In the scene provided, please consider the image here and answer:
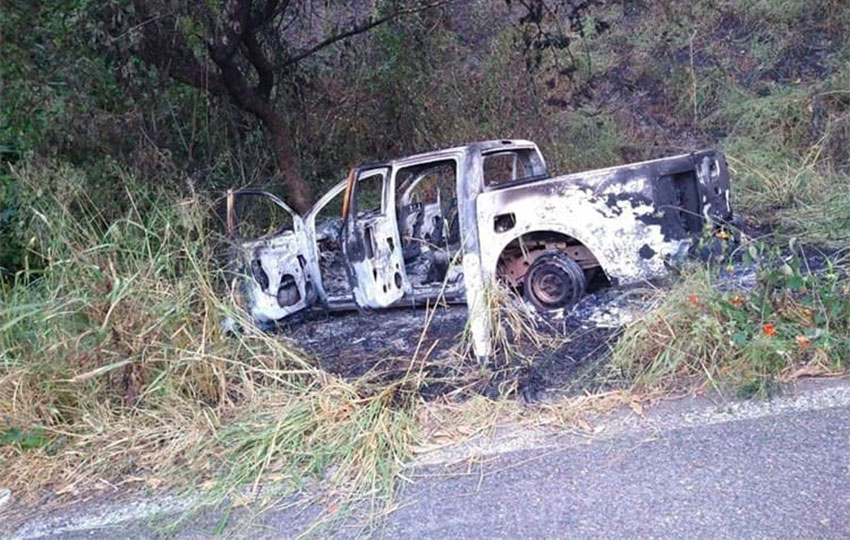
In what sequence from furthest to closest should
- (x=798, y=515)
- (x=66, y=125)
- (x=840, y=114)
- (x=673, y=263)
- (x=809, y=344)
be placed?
(x=840, y=114) → (x=66, y=125) → (x=673, y=263) → (x=809, y=344) → (x=798, y=515)

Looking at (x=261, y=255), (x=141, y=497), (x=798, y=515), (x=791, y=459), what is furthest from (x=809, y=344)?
(x=261, y=255)

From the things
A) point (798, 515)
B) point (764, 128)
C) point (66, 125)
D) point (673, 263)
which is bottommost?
point (798, 515)

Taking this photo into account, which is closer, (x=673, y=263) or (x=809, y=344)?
(x=809, y=344)

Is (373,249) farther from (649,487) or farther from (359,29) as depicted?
(649,487)

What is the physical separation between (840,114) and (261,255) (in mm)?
8187

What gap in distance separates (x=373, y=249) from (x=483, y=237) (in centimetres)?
110

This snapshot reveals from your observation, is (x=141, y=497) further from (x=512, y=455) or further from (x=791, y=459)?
(x=791, y=459)

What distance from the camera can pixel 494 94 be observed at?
12406 mm

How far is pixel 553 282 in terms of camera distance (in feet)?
23.6

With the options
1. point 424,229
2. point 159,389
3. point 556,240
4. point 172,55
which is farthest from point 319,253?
point 159,389

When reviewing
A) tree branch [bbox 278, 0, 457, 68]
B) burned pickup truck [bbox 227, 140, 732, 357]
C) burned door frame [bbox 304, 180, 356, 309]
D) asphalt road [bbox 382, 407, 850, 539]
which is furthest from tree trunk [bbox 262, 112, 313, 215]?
asphalt road [bbox 382, 407, 850, 539]

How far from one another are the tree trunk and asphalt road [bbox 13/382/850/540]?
256 inches

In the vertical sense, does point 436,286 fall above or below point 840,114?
below

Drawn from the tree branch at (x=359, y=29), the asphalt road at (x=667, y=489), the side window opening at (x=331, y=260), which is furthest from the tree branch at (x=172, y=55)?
the asphalt road at (x=667, y=489)
